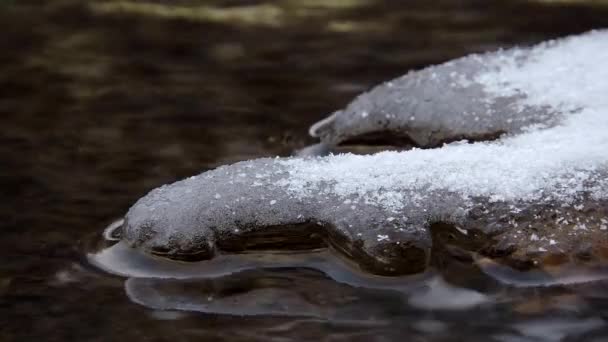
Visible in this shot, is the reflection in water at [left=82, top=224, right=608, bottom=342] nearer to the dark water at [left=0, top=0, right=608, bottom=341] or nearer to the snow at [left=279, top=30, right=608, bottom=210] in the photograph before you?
the dark water at [left=0, top=0, right=608, bottom=341]

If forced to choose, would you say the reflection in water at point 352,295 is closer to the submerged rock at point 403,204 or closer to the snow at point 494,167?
the submerged rock at point 403,204

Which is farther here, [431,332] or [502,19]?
[502,19]

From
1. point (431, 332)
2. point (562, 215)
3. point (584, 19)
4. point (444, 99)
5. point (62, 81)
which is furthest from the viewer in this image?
point (584, 19)

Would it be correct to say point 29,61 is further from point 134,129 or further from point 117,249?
point 117,249

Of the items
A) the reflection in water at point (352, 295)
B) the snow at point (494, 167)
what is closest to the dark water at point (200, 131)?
the reflection in water at point (352, 295)

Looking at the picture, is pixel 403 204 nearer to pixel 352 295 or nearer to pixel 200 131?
pixel 352 295

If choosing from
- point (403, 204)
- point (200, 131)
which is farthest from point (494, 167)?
point (200, 131)

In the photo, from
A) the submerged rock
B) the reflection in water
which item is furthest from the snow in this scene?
the reflection in water

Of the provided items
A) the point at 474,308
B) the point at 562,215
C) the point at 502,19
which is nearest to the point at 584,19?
the point at 502,19
